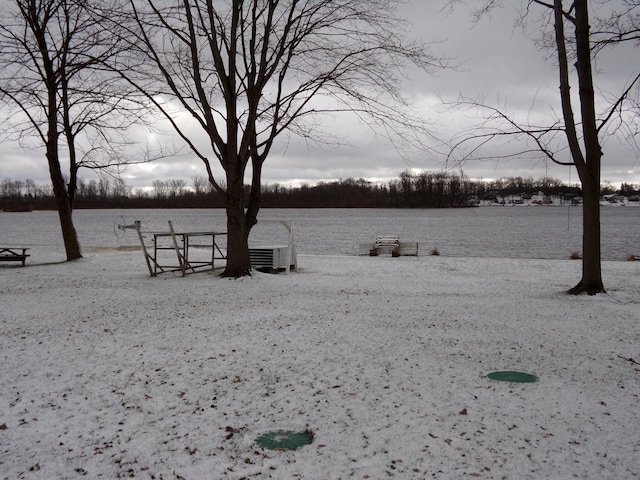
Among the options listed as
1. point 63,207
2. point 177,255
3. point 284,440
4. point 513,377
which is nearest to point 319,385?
point 284,440

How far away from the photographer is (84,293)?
1013cm

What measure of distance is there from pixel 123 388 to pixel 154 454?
1452mm

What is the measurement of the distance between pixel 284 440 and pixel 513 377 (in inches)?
100

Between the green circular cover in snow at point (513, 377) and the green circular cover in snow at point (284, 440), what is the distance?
7.16 ft

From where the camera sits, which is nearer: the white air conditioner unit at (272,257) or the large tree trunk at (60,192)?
the white air conditioner unit at (272,257)

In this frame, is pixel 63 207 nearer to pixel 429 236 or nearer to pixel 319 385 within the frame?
pixel 319 385

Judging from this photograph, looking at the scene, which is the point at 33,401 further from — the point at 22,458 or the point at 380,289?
the point at 380,289

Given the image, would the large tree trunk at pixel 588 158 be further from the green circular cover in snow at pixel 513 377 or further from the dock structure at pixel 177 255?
the dock structure at pixel 177 255

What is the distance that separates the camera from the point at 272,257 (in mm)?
13766

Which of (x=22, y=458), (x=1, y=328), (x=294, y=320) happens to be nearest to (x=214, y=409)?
(x=22, y=458)

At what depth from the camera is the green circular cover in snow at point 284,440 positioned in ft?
13.0

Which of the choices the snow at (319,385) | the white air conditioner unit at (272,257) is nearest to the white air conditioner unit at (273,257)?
the white air conditioner unit at (272,257)

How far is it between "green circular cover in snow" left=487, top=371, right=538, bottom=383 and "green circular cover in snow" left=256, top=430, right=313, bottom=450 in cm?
218

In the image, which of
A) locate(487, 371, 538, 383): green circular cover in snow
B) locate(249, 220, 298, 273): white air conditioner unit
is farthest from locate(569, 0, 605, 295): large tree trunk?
locate(249, 220, 298, 273): white air conditioner unit
